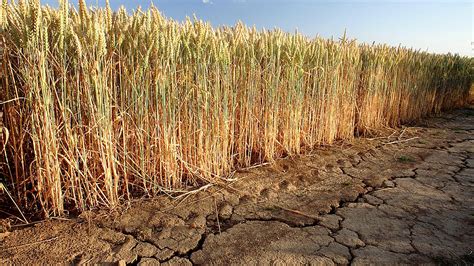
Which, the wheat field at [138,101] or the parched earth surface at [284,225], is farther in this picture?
the wheat field at [138,101]

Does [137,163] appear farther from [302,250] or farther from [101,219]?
[302,250]

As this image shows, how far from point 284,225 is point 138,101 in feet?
4.52

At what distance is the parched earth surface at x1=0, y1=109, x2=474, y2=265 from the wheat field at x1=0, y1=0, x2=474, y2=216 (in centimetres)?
24

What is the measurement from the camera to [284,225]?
2.33 m

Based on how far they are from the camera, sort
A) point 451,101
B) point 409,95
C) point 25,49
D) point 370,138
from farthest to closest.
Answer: point 451,101 → point 409,95 → point 370,138 → point 25,49

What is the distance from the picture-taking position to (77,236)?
206 centimetres

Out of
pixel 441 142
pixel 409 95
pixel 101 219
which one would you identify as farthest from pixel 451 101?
pixel 101 219

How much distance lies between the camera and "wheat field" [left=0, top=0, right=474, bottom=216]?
2.04 meters

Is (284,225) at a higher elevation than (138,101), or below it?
below

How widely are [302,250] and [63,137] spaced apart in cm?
170

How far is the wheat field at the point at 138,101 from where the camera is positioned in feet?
6.70

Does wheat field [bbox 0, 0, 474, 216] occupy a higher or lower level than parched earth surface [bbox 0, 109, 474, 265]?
higher

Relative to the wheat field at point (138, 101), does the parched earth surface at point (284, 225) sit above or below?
below

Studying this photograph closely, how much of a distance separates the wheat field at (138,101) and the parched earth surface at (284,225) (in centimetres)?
24
